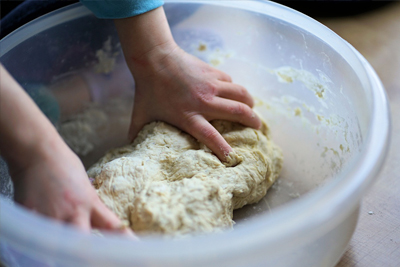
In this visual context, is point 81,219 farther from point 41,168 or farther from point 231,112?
point 231,112

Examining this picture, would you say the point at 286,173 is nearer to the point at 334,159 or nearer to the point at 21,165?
the point at 334,159

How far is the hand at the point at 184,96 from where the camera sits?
2.69 feet

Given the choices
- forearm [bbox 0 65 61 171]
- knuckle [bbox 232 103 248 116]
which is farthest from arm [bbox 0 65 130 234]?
knuckle [bbox 232 103 248 116]

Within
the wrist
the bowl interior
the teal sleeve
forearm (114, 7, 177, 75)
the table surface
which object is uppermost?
the teal sleeve

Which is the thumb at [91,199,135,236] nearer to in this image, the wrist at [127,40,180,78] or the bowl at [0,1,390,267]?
the bowl at [0,1,390,267]

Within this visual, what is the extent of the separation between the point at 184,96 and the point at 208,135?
4.4 inches

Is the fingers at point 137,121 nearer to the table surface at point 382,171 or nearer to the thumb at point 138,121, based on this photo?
the thumb at point 138,121

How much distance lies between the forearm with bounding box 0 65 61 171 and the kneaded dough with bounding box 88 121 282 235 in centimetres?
16

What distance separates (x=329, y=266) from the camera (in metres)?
0.67

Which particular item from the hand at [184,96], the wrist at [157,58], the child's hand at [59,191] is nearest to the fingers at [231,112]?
the hand at [184,96]

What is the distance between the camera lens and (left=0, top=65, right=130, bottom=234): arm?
53 centimetres

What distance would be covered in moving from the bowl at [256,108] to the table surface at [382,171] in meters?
0.11

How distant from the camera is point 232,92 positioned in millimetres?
879

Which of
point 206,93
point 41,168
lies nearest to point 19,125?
point 41,168
